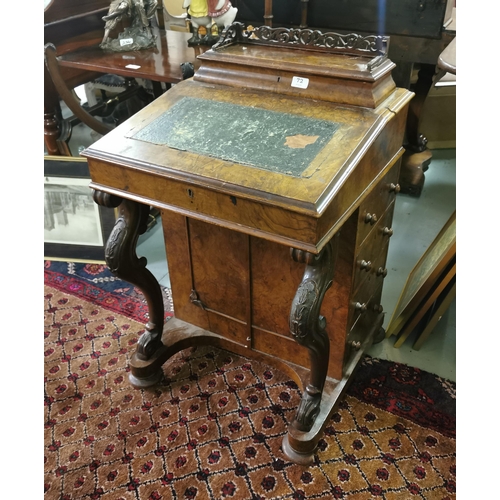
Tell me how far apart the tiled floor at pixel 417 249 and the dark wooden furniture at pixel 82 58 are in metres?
0.78

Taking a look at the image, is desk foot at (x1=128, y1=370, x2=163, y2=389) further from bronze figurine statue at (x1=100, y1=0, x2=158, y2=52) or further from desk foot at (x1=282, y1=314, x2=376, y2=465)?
bronze figurine statue at (x1=100, y1=0, x2=158, y2=52)

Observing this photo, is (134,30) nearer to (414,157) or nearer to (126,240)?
(126,240)

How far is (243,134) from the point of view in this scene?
145 centimetres

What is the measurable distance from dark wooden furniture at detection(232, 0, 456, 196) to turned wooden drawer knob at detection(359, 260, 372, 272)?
4.00 ft

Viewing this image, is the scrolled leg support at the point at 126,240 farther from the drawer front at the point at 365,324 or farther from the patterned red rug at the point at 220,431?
the drawer front at the point at 365,324

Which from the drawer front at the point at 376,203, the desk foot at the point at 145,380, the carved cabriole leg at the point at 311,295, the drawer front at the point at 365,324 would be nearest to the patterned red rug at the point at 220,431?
the desk foot at the point at 145,380

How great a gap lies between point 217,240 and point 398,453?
3.30ft

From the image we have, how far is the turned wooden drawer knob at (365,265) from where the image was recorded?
65.8 inches

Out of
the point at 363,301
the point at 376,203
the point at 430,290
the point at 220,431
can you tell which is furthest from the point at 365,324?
the point at 220,431

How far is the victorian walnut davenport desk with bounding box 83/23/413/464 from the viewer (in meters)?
1.29

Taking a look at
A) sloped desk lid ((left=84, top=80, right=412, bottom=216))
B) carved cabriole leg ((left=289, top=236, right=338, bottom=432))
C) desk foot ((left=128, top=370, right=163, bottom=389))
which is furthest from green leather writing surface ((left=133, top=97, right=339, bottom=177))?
desk foot ((left=128, top=370, right=163, bottom=389))

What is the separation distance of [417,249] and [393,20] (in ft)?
3.91

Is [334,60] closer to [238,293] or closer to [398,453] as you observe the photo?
[238,293]

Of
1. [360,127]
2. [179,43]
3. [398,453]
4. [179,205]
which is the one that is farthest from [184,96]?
[398,453]
